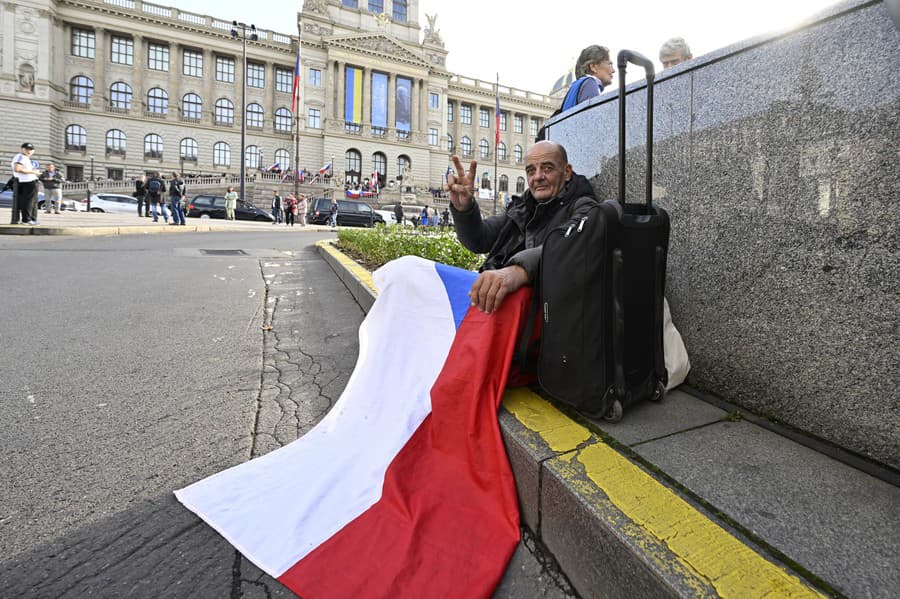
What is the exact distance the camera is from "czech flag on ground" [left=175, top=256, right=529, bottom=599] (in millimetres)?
1362

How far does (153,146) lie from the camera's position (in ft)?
139

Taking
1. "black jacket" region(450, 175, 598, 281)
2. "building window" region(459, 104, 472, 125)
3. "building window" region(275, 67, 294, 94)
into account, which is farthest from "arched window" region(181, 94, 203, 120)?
"black jacket" region(450, 175, 598, 281)

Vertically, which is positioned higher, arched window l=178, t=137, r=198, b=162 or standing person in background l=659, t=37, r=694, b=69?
arched window l=178, t=137, r=198, b=162

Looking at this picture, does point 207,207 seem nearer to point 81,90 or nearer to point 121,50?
point 81,90

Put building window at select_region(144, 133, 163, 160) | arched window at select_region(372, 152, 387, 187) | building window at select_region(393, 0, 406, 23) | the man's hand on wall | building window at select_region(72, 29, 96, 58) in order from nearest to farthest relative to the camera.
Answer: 1. the man's hand on wall
2. building window at select_region(72, 29, 96, 58)
3. building window at select_region(144, 133, 163, 160)
4. arched window at select_region(372, 152, 387, 187)
5. building window at select_region(393, 0, 406, 23)

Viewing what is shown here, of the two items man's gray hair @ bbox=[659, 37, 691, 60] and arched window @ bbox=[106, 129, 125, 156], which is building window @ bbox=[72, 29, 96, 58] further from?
man's gray hair @ bbox=[659, 37, 691, 60]

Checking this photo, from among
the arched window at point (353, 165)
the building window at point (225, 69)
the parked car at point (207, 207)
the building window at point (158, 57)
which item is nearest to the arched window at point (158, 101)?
the building window at point (158, 57)

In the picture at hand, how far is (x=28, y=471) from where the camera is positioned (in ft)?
5.84

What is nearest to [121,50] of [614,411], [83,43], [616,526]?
[83,43]

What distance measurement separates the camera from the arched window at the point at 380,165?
47.7m

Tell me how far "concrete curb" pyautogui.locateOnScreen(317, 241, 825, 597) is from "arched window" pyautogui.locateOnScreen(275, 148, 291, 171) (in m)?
48.6

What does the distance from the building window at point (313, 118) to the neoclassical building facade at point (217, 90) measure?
114 mm

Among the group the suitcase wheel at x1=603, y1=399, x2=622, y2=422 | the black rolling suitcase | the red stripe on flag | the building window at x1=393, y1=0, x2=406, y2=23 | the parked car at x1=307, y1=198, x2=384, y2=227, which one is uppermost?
the building window at x1=393, y1=0, x2=406, y2=23

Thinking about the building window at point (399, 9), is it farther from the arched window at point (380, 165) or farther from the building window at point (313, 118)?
the arched window at point (380, 165)
